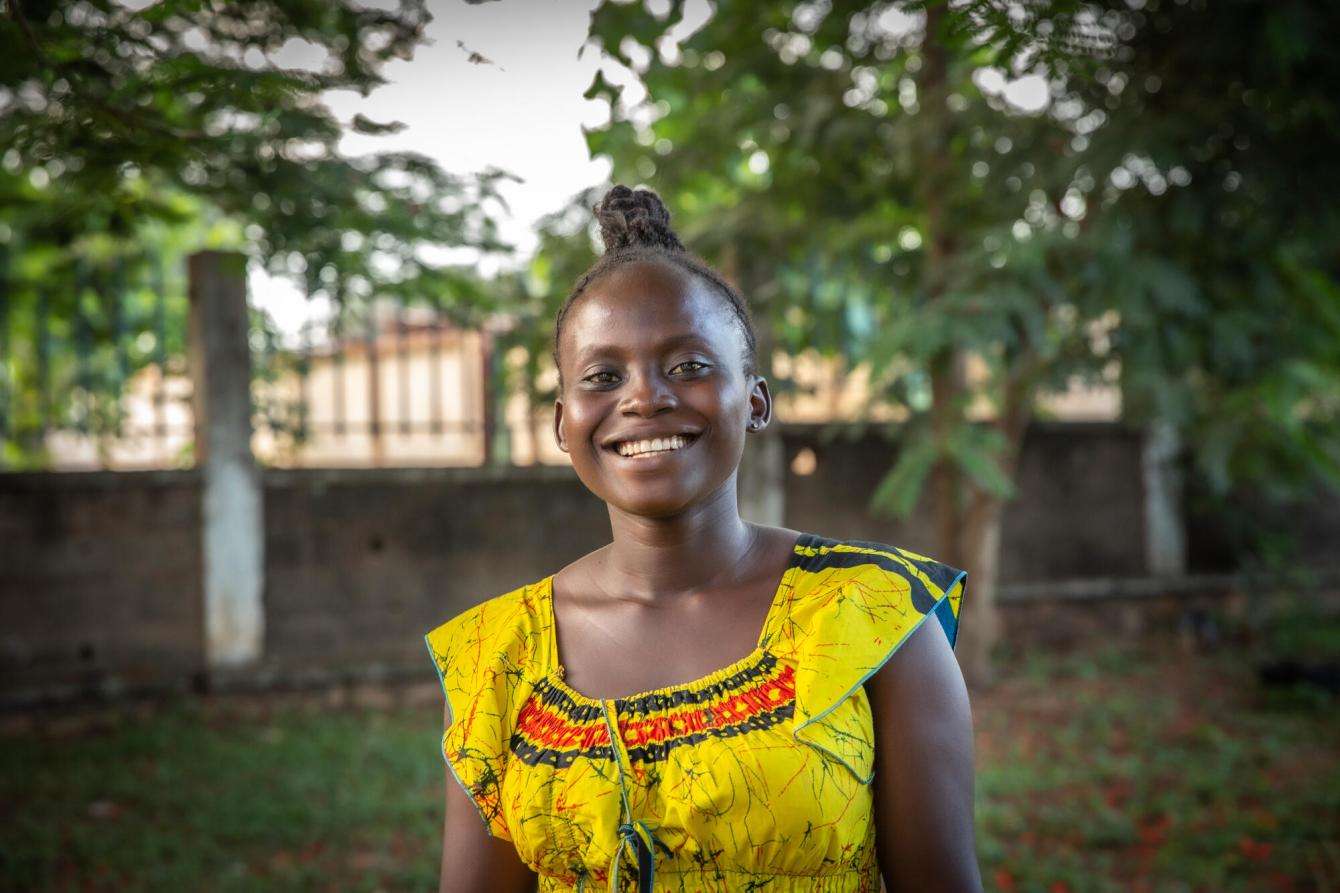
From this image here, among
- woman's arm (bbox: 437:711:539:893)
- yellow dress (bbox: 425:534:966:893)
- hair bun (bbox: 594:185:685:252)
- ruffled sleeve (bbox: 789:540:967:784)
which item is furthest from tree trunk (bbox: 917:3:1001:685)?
woman's arm (bbox: 437:711:539:893)

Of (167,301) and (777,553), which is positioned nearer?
(777,553)

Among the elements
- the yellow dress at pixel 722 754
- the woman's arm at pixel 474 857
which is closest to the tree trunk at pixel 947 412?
the yellow dress at pixel 722 754

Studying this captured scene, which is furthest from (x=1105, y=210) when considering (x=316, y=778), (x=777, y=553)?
(x=316, y=778)

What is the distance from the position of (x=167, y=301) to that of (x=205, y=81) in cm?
566

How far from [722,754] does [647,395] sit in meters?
0.51

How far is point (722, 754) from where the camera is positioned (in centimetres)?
153

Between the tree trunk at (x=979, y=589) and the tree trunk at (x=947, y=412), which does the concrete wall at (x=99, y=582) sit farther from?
the tree trunk at (x=979, y=589)

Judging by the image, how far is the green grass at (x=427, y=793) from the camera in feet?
14.6

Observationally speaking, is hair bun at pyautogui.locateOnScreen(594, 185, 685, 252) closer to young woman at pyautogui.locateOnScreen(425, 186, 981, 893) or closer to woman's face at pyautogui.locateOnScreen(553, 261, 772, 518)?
young woman at pyautogui.locateOnScreen(425, 186, 981, 893)

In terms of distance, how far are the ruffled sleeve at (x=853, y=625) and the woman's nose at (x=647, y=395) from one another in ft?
1.16

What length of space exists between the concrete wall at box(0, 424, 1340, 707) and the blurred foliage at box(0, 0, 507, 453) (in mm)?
2042

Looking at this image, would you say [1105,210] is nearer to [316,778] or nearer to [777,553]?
[777,553]

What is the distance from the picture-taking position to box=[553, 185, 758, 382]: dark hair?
176cm

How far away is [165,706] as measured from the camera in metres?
6.67
